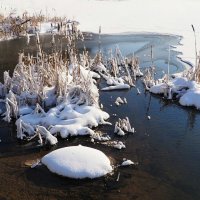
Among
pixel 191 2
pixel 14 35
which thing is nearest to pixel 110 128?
pixel 14 35

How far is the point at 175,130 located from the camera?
28.8 ft

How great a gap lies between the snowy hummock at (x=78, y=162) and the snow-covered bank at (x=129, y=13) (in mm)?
9874

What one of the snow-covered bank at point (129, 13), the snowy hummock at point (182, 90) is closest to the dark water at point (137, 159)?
the snowy hummock at point (182, 90)

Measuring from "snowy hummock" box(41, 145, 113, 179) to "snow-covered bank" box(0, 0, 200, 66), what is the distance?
9.87 m

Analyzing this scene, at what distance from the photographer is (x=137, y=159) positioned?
751 centimetres

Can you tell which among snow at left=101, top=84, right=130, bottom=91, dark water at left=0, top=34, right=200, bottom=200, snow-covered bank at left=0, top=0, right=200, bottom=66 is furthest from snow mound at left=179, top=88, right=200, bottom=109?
snow-covered bank at left=0, top=0, right=200, bottom=66

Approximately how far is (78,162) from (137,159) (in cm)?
127

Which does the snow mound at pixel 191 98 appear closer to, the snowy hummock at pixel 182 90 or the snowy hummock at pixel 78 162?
the snowy hummock at pixel 182 90

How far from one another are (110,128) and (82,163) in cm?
202

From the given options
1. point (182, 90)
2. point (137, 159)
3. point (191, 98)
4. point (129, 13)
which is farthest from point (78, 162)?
point (129, 13)

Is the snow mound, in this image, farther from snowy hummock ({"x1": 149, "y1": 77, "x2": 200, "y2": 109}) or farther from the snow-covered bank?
the snow-covered bank

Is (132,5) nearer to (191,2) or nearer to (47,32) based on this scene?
(191,2)

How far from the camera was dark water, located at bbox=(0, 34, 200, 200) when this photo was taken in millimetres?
6453

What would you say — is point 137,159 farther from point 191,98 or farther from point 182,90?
point 182,90
